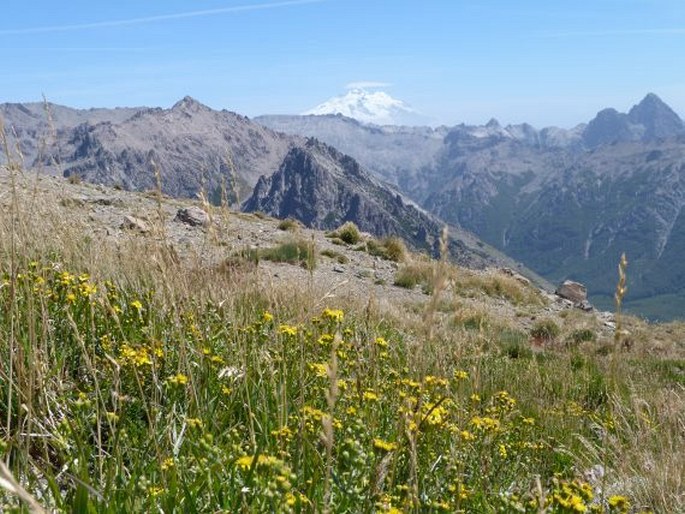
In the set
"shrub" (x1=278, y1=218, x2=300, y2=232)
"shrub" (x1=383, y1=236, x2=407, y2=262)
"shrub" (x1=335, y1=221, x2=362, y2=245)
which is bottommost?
"shrub" (x1=383, y1=236, x2=407, y2=262)

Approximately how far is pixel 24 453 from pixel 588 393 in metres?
7.94

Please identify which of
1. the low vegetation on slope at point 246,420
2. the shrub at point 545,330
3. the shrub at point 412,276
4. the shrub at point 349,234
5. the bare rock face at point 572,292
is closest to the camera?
the low vegetation on slope at point 246,420

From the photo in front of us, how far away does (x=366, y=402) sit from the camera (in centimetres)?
350

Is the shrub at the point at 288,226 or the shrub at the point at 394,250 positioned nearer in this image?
the shrub at the point at 394,250

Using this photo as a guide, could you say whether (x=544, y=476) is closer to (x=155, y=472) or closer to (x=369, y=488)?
(x=369, y=488)

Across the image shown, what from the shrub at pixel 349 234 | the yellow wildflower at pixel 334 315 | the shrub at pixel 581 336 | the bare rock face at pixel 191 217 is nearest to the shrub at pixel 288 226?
the shrub at pixel 349 234

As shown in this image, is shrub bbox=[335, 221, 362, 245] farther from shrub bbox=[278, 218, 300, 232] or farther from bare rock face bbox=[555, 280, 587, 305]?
bare rock face bbox=[555, 280, 587, 305]

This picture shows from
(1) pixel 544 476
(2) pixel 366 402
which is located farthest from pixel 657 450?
(2) pixel 366 402

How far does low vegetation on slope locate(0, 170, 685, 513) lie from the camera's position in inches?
93.8

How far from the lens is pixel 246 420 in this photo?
11.7 feet

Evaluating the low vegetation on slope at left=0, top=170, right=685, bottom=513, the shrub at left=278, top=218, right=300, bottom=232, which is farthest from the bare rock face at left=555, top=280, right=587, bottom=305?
the low vegetation on slope at left=0, top=170, right=685, bottom=513

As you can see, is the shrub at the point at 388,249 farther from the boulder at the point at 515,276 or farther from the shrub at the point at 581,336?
Answer: the shrub at the point at 581,336

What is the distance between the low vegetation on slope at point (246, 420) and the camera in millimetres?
2383

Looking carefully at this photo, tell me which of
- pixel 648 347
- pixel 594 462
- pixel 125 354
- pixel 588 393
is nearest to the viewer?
pixel 125 354
